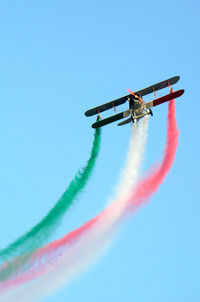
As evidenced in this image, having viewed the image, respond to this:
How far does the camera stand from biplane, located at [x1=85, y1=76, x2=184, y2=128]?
4662 centimetres

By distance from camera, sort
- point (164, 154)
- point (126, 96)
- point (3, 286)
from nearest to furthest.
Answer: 1. point (3, 286)
2. point (164, 154)
3. point (126, 96)

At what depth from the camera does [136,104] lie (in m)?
47.5

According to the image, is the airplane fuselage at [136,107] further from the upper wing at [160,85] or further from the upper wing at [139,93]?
the upper wing at [160,85]

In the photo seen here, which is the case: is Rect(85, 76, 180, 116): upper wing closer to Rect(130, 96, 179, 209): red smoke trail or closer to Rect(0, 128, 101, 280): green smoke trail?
Rect(130, 96, 179, 209): red smoke trail

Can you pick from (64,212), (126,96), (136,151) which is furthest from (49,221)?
(126,96)

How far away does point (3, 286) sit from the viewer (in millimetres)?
42094

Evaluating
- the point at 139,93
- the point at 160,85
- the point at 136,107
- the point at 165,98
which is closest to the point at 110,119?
the point at 136,107

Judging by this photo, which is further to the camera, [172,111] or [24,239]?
[172,111]

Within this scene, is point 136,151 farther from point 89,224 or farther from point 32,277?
point 32,277

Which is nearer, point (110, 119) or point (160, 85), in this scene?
point (110, 119)

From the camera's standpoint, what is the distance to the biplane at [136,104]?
46625mm

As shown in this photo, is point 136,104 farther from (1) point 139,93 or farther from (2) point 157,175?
(2) point 157,175

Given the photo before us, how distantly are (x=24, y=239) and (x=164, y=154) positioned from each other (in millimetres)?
12552

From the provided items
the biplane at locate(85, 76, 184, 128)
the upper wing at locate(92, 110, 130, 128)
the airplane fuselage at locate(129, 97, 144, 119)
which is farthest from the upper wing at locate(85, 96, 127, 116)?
the upper wing at locate(92, 110, 130, 128)
